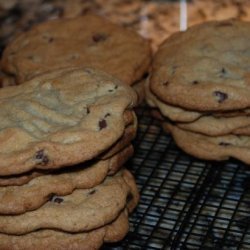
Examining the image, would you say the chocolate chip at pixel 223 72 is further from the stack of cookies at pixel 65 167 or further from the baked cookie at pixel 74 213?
the baked cookie at pixel 74 213

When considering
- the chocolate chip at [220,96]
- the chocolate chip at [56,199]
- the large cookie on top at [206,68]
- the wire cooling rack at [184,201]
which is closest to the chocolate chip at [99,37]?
the large cookie on top at [206,68]

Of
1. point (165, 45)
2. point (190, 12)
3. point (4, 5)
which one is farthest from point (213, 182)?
point (4, 5)

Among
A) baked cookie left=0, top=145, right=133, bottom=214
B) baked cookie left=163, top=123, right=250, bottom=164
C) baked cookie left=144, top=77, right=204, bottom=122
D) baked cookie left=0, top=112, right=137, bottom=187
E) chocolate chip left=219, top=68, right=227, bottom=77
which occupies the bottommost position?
baked cookie left=163, top=123, right=250, bottom=164

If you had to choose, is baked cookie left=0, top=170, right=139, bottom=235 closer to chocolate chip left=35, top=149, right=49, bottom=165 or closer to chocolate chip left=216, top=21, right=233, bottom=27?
chocolate chip left=35, top=149, right=49, bottom=165

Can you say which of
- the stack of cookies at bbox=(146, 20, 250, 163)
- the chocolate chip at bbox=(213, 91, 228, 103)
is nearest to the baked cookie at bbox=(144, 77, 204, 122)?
the stack of cookies at bbox=(146, 20, 250, 163)

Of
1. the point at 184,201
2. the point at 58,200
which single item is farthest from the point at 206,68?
the point at 58,200

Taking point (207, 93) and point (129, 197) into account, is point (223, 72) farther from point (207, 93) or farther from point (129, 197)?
point (129, 197)
